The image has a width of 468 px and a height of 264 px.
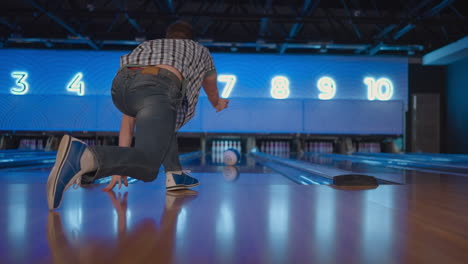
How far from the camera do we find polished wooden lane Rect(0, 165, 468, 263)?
585 millimetres

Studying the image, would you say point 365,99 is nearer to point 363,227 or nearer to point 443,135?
point 443,135

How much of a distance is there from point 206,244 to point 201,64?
2.55ft

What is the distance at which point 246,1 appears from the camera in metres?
6.23

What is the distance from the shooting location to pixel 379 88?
21.7ft

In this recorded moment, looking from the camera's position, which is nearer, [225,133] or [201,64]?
[201,64]

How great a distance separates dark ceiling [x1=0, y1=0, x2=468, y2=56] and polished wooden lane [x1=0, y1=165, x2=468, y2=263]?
14.1ft

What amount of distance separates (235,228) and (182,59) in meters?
0.62

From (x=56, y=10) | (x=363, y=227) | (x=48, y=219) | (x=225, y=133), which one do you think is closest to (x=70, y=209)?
(x=48, y=219)

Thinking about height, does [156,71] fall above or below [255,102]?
below

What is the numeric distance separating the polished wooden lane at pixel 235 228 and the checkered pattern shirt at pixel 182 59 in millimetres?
393

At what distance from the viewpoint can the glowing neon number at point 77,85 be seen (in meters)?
6.37

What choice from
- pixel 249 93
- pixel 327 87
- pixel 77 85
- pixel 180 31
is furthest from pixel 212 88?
pixel 77 85

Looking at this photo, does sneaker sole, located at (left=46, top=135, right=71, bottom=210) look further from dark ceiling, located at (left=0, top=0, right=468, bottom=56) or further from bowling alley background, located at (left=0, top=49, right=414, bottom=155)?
bowling alley background, located at (left=0, top=49, right=414, bottom=155)

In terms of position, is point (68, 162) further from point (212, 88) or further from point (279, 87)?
point (279, 87)
